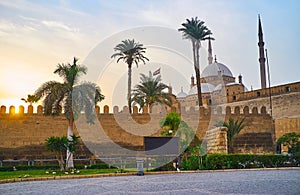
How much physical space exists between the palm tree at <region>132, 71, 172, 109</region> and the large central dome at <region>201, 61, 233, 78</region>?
874 inches

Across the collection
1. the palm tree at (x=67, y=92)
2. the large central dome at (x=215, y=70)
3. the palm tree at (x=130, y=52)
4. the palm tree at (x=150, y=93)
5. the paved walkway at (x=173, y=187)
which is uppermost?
the large central dome at (x=215, y=70)

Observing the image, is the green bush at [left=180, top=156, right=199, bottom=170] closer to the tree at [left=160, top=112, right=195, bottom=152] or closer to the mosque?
the tree at [left=160, top=112, right=195, bottom=152]

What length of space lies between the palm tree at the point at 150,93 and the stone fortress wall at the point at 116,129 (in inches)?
29.4

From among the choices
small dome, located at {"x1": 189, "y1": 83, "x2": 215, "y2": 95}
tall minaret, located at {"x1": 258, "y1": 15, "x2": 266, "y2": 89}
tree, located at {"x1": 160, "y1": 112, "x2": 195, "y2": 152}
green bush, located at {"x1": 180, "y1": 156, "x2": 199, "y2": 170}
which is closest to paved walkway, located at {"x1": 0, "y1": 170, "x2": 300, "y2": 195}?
green bush, located at {"x1": 180, "y1": 156, "x2": 199, "y2": 170}

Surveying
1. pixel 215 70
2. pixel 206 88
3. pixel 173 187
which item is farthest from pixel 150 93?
pixel 215 70

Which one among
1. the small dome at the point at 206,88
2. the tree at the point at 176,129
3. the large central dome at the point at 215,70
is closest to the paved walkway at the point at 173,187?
the tree at the point at 176,129

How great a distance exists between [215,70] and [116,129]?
26.0m

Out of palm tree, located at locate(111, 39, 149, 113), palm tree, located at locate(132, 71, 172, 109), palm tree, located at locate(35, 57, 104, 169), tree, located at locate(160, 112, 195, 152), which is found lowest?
tree, located at locate(160, 112, 195, 152)

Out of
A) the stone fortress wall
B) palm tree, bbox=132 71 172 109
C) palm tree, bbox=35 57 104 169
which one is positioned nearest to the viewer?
palm tree, bbox=35 57 104 169

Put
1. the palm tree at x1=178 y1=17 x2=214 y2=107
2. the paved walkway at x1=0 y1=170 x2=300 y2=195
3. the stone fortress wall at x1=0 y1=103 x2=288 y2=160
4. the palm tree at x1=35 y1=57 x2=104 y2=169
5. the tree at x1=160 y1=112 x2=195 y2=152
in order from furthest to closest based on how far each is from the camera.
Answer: the palm tree at x1=178 y1=17 x2=214 y2=107 < the stone fortress wall at x1=0 y1=103 x2=288 y2=160 < the tree at x1=160 y1=112 x2=195 y2=152 < the palm tree at x1=35 y1=57 x2=104 y2=169 < the paved walkway at x1=0 y1=170 x2=300 y2=195

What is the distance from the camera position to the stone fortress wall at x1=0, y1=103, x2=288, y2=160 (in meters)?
19.0

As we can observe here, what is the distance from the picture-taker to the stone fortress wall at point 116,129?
1898 cm

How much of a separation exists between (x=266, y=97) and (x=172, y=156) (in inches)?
833

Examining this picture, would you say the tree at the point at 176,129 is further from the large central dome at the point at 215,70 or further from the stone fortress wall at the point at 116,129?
the large central dome at the point at 215,70
